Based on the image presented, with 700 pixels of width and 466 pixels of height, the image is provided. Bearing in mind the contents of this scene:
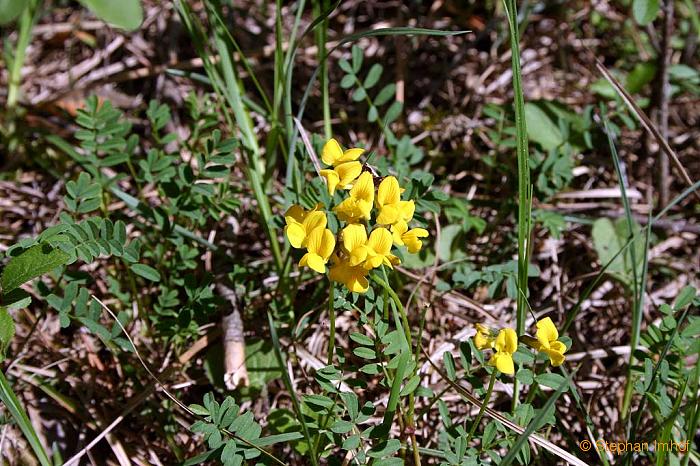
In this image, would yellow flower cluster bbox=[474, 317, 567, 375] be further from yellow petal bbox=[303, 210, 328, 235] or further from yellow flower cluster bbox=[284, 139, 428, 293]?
yellow petal bbox=[303, 210, 328, 235]

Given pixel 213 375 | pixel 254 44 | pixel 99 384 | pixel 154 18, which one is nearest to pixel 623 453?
pixel 213 375

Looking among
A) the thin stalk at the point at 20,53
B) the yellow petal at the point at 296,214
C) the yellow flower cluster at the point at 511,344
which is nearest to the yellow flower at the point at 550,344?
the yellow flower cluster at the point at 511,344

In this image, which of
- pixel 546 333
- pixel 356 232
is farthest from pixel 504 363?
pixel 356 232

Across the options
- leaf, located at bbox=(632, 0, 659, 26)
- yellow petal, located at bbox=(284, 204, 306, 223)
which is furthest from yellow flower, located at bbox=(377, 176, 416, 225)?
leaf, located at bbox=(632, 0, 659, 26)

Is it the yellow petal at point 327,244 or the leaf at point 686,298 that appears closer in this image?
the yellow petal at point 327,244

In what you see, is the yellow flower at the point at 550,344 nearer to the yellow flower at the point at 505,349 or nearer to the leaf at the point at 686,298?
the yellow flower at the point at 505,349

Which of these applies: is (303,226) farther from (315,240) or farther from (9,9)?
(9,9)

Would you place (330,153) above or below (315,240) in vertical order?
above
